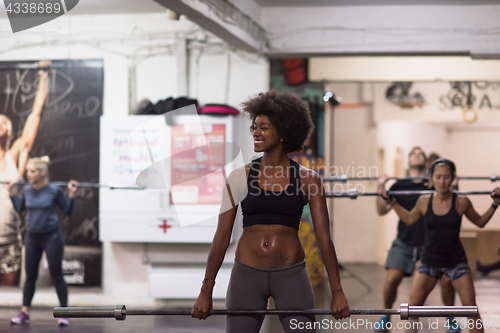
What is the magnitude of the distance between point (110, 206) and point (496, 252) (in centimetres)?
547

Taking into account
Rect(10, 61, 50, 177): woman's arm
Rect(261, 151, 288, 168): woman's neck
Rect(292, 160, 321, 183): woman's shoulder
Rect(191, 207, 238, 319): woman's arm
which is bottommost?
Rect(191, 207, 238, 319): woman's arm

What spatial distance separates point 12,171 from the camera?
5.89 metres

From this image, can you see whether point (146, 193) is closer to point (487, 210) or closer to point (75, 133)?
point (75, 133)

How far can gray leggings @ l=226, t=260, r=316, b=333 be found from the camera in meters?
2.33

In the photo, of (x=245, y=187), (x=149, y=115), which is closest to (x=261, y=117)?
(x=245, y=187)

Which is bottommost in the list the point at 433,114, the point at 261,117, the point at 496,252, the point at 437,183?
the point at 496,252

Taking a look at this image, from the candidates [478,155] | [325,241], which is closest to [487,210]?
[325,241]

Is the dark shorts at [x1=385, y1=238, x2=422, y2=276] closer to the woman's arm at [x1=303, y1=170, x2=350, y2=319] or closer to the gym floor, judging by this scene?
the gym floor

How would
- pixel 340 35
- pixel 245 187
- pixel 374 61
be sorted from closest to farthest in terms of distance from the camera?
pixel 245 187 → pixel 340 35 → pixel 374 61

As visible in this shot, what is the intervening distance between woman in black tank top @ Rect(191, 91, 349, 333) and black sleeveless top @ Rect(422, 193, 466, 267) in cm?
169

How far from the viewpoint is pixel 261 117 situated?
8.04 feet

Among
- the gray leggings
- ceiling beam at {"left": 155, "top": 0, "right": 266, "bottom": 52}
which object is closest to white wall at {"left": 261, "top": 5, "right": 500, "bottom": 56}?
ceiling beam at {"left": 155, "top": 0, "right": 266, "bottom": 52}

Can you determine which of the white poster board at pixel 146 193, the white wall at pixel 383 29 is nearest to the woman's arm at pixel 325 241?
the white poster board at pixel 146 193

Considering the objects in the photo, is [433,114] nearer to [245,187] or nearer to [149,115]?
[149,115]
